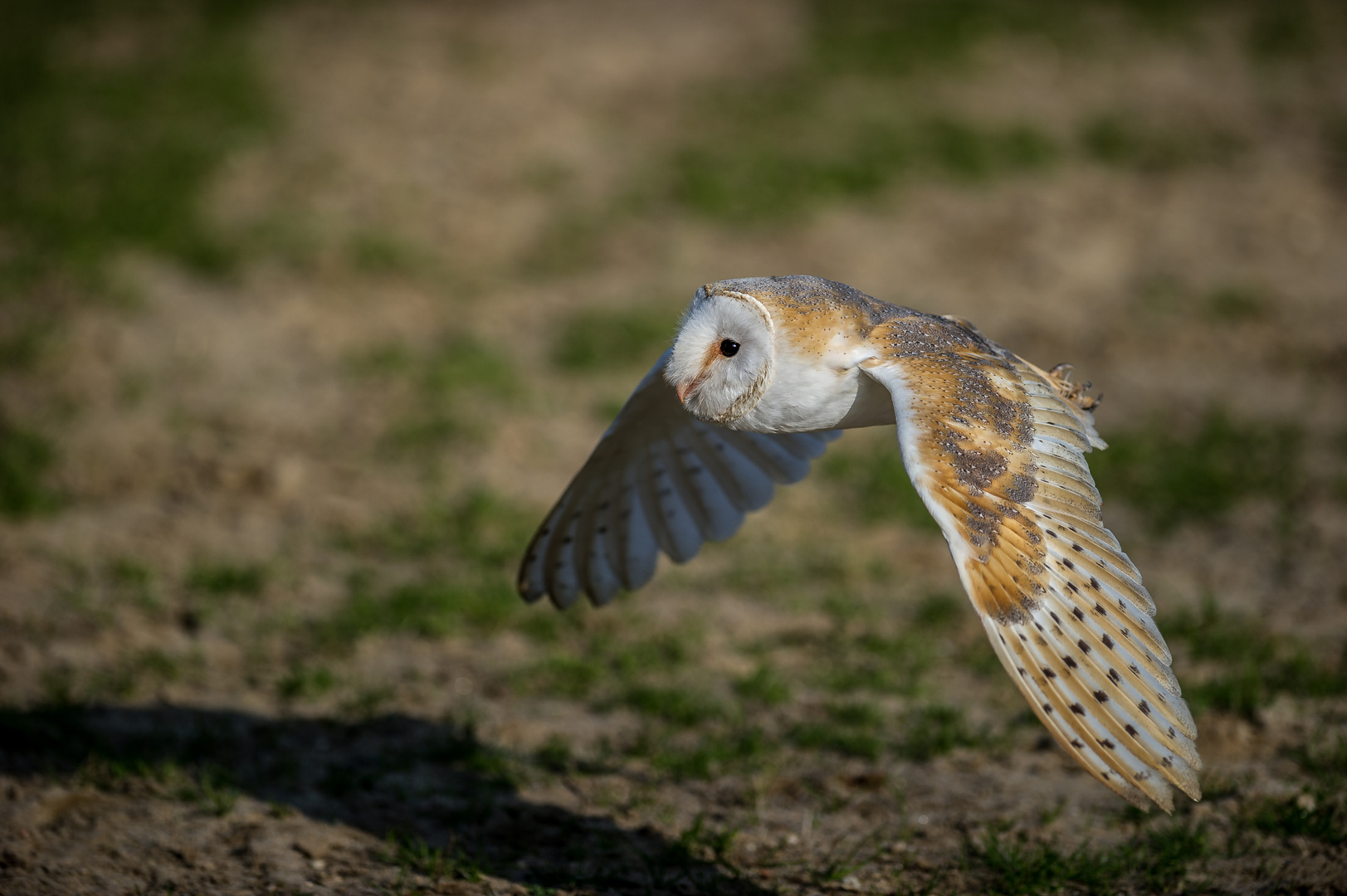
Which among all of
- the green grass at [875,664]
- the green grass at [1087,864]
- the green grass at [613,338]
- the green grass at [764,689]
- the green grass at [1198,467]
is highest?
the green grass at [613,338]

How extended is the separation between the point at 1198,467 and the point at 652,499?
138 inches

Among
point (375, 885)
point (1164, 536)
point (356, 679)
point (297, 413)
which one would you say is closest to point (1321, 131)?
point (1164, 536)

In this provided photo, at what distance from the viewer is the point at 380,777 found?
3848 millimetres

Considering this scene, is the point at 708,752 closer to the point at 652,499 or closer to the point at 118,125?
the point at 652,499

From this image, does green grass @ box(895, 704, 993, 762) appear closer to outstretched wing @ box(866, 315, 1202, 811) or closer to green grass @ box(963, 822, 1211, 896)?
green grass @ box(963, 822, 1211, 896)

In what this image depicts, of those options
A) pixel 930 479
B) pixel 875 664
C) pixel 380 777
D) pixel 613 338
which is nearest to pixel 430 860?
pixel 380 777

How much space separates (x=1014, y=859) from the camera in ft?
10.9

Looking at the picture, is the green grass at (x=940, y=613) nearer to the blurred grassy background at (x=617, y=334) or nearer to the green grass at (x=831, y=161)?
the blurred grassy background at (x=617, y=334)

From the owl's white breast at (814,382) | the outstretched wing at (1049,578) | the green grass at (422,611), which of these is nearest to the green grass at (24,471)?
the green grass at (422,611)

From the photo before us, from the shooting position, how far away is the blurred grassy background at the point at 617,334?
4449 millimetres

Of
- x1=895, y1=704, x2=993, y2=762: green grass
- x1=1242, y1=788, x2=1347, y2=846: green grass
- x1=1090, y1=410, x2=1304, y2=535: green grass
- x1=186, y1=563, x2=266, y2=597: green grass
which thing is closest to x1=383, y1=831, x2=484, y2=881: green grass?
x1=895, y1=704, x2=993, y2=762: green grass

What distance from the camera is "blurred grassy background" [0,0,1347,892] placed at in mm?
4449

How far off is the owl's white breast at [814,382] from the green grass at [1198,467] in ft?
10.5

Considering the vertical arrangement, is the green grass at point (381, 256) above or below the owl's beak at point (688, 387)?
above
